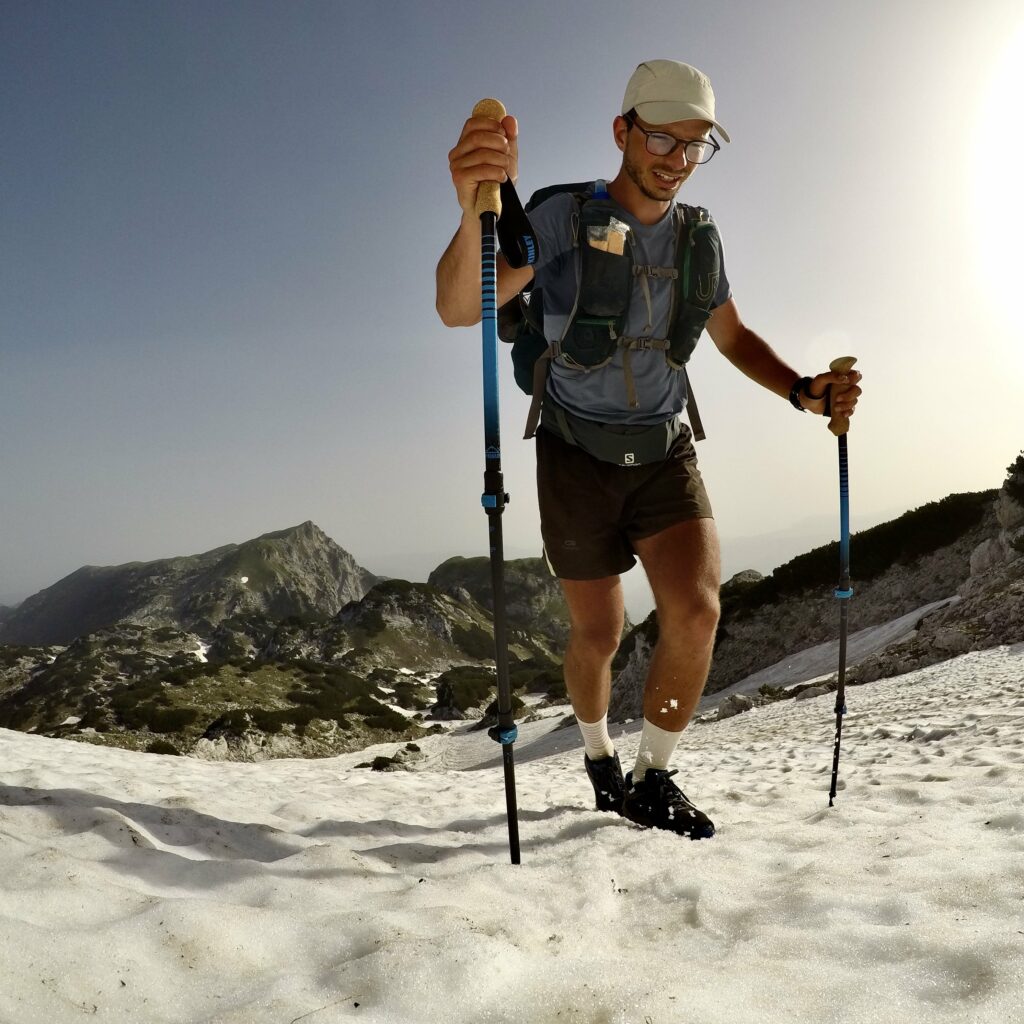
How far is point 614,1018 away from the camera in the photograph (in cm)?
165

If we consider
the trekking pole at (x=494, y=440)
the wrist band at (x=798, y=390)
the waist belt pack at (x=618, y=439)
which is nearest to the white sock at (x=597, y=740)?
the trekking pole at (x=494, y=440)

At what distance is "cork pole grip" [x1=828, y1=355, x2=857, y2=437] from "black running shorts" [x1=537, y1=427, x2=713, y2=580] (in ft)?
3.56

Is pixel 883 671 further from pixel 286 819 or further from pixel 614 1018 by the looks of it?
pixel 614 1018

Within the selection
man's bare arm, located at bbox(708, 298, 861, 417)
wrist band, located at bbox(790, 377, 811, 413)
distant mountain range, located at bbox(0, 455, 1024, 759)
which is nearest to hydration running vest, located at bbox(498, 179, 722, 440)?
man's bare arm, located at bbox(708, 298, 861, 417)

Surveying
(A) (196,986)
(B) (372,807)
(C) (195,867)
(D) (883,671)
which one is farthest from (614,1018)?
(D) (883,671)

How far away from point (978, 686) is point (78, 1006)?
1027cm

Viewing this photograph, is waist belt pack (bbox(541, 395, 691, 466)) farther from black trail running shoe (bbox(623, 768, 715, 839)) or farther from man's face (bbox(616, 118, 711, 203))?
black trail running shoe (bbox(623, 768, 715, 839))

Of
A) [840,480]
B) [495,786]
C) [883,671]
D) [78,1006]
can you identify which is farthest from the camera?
[883,671]

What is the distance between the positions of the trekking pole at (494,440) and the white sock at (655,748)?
107 cm

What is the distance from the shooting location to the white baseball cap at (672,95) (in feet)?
12.0

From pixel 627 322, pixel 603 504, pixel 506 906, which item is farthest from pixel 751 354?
pixel 506 906

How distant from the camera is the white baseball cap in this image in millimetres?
3662

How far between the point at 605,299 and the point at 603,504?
1.19 m

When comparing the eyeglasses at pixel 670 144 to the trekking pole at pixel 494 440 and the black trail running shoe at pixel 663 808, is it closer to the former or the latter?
the trekking pole at pixel 494 440
